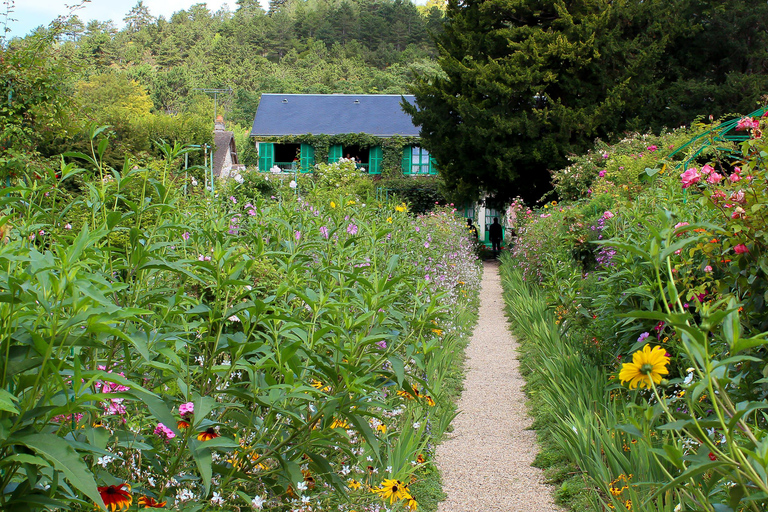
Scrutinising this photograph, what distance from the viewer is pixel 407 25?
2670 inches

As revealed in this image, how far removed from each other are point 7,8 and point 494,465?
823 cm

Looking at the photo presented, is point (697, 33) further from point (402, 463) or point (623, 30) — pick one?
point (402, 463)

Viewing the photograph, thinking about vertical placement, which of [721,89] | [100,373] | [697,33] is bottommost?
[100,373]

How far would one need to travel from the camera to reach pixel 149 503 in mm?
1574

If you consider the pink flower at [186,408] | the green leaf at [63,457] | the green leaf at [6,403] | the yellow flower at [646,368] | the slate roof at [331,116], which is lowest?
the pink flower at [186,408]

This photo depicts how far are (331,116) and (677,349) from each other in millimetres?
26599

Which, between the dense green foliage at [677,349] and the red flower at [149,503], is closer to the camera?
the dense green foliage at [677,349]

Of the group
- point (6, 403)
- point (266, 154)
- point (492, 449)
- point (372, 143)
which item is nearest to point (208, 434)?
point (6, 403)

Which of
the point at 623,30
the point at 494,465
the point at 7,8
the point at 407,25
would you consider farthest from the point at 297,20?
the point at 494,465

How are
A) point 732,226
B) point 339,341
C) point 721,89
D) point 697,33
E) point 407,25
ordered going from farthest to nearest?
point 407,25 < point 697,33 < point 721,89 < point 732,226 < point 339,341

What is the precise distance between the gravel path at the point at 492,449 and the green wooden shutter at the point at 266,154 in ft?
73.7

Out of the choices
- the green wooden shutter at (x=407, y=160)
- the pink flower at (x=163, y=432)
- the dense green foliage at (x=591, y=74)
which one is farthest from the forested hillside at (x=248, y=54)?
the pink flower at (x=163, y=432)

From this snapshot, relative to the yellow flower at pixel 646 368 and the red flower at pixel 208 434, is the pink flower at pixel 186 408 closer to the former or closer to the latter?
the red flower at pixel 208 434

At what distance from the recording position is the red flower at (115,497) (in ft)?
4.44
